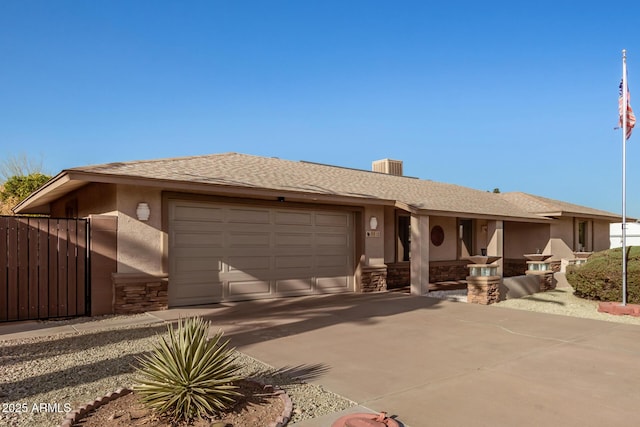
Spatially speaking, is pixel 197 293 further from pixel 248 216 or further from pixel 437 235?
pixel 437 235

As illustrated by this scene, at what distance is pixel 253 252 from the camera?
37.2 ft

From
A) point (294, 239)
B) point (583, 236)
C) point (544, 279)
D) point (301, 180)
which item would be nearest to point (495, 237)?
point (544, 279)

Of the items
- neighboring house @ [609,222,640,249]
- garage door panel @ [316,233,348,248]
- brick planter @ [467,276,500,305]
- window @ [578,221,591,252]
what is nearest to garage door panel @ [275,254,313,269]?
garage door panel @ [316,233,348,248]

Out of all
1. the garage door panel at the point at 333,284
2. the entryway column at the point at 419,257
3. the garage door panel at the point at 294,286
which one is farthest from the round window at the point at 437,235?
the garage door panel at the point at 294,286

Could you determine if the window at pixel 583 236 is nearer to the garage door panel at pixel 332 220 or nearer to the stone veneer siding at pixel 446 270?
the stone veneer siding at pixel 446 270

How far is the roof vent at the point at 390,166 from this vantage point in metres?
21.1

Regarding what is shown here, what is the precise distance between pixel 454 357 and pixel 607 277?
7.49m

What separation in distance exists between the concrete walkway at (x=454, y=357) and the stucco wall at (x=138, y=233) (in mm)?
1182

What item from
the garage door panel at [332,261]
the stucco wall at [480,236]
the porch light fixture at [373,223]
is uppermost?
the porch light fixture at [373,223]

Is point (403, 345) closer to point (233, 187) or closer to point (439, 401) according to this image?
point (439, 401)

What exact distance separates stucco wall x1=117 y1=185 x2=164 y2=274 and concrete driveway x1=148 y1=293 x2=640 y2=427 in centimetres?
124

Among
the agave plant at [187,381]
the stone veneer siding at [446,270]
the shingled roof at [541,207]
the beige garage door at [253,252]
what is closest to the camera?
the agave plant at [187,381]

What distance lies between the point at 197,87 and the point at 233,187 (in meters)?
9.32

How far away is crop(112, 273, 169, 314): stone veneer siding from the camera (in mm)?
9094
